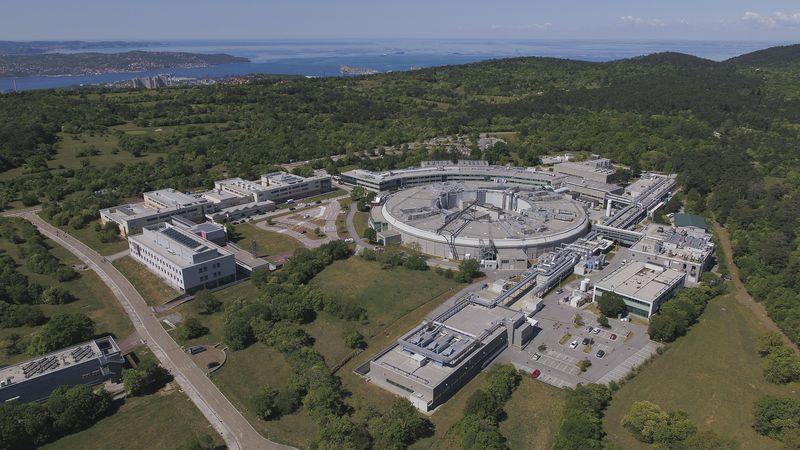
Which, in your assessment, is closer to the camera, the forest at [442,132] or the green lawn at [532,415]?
the green lawn at [532,415]

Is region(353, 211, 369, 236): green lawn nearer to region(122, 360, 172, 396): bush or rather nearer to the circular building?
the circular building

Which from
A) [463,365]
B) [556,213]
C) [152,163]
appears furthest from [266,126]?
[463,365]

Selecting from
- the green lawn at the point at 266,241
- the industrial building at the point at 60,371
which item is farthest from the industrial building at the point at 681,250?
the industrial building at the point at 60,371

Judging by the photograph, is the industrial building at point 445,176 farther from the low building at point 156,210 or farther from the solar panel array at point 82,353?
the solar panel array at point 82,353

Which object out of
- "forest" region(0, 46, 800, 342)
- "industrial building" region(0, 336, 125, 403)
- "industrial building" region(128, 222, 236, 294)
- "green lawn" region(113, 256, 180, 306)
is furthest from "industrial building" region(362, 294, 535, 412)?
"forest" region(0, 46, 800, 342)

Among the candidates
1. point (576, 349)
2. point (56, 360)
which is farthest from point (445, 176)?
point (56, 360)

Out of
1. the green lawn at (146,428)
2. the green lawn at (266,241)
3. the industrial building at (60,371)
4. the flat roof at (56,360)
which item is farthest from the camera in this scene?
the green lawn at (266,241)

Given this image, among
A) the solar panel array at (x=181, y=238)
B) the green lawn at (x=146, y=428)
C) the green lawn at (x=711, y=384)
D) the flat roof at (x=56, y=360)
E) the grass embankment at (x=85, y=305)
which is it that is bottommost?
the green lawn at (x=146, y=428)
